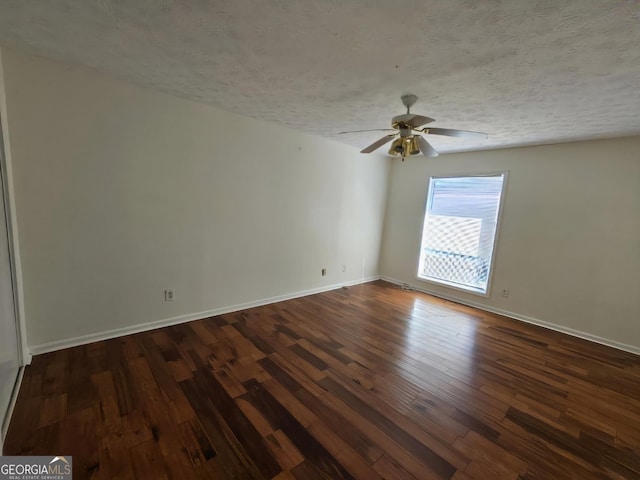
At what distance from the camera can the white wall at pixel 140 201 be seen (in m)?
2.13

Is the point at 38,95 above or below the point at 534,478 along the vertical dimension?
above

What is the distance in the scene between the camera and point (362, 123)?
3129mm

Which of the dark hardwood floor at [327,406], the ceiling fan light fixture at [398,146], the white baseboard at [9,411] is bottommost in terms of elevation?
the dark hardwood floor at [327,406]

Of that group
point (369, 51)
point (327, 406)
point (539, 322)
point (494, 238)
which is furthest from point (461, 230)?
point (327, 406)

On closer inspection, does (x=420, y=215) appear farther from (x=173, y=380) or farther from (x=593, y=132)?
(x=173, y=380)

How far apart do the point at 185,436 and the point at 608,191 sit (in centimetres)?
474

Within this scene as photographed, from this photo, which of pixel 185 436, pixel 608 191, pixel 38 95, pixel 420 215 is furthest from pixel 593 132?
pixel 38 95

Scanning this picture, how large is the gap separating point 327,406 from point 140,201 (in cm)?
245

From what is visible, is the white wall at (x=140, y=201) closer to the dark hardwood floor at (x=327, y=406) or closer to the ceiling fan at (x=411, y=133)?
the dark hardwood floor at (x=327, y=406)

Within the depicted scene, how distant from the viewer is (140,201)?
2.58 metres

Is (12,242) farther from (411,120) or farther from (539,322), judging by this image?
(539,322)

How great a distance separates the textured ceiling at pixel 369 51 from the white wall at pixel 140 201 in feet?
0.99

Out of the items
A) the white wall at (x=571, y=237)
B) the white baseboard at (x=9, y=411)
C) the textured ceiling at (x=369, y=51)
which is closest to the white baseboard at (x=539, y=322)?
the white wall at (x=571, y=237)

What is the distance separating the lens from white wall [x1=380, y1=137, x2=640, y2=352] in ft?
9.94
